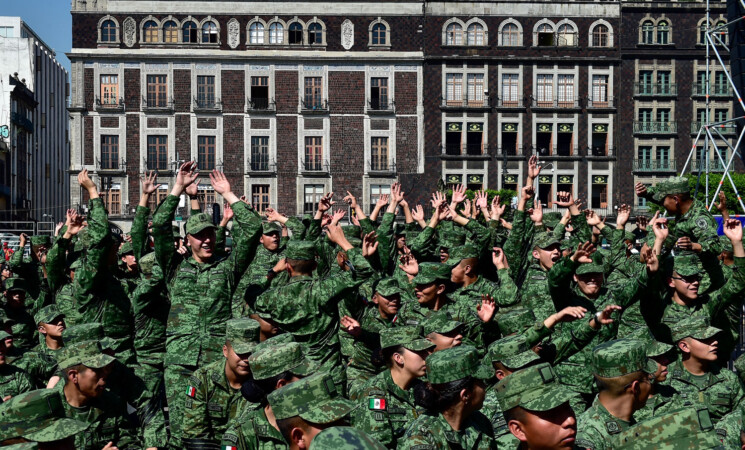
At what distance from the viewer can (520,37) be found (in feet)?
189

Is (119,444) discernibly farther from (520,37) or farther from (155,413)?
(520,37)

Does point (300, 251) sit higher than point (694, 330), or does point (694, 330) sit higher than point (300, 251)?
point (300, 251)

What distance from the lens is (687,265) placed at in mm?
9250

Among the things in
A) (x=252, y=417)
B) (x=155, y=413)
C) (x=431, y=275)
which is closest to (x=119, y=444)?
(x=155, y=413)

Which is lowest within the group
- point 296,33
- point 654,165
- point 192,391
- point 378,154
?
point 192,391

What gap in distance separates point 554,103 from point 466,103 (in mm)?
5471

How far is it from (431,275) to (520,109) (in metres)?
49.8

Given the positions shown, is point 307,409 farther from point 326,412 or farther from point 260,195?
point 260,195

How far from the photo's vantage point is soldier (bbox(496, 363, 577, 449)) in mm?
5215

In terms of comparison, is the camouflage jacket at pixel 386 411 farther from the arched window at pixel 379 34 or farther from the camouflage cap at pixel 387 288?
the arched window at pixel 379 34

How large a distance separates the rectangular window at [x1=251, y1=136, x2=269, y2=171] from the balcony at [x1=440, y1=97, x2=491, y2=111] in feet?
36.1

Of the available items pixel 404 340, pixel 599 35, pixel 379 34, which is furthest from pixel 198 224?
pixel 599 35

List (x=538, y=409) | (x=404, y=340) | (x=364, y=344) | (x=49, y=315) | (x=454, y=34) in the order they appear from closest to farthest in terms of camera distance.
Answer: (x=538, y=409) → (x=404, y=340) → (x=364, y=344) → (x=49, y=315) → (x=454, y=34)

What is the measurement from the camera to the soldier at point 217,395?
764 cm
